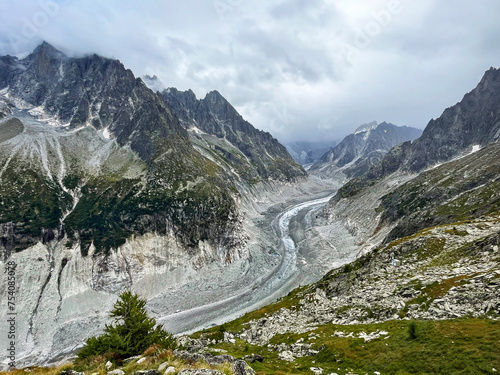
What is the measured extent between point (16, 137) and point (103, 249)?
12618 centimetres

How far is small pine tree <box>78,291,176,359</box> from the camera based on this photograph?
22.0 meters

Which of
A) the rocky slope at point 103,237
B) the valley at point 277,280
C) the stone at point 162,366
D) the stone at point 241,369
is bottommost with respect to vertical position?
the valley at point 277,280

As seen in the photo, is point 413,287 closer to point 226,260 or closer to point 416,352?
point 416,352

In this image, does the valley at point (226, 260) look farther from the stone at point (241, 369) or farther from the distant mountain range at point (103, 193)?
the distant mountain range at point (103, 193)

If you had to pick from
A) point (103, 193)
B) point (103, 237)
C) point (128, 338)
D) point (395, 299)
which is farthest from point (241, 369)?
point (103, 193)

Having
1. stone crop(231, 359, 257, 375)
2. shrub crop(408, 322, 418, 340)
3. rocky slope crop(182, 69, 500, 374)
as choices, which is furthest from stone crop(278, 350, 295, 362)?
stone crop(231, 359, 257, 375)

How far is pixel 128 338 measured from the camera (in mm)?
22859

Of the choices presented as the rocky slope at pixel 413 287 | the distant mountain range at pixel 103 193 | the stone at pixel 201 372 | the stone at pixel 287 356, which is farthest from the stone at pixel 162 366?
the distant mountain range at pixel 103 193

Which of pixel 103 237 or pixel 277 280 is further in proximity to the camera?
pixel 103 237

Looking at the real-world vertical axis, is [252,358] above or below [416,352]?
above

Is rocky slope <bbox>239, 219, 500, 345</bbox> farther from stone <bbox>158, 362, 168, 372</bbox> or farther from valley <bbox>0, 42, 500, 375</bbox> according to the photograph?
stone <bbox>158, 362, 168, 372</bbox>

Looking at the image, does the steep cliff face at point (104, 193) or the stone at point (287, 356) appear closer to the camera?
the stone at point (287, 356)

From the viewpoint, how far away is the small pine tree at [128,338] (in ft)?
72.2

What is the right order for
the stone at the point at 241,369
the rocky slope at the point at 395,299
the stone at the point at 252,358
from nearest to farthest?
1. the stone at the point at 241,369
2. the stone at the point at 252,358
3. the rocky slope at the point at 395,299
